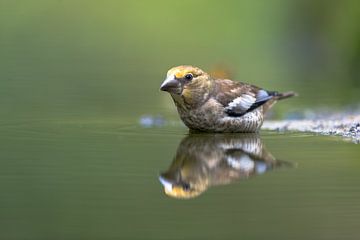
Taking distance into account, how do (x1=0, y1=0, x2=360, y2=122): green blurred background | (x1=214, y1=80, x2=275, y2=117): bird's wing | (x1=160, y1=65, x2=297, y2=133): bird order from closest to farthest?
(x1=160, y1=65, x2=297, y2=133): bird < (x1=214, y1=80, x2=275, y2=117): bird's wing < (x1=0, y1=0, x2=360, y2=122): green blurred background

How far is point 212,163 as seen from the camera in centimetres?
676

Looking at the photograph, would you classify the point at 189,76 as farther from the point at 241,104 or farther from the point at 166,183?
the point at 166,183

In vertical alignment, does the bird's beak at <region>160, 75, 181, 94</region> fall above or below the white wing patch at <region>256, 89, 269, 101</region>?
above

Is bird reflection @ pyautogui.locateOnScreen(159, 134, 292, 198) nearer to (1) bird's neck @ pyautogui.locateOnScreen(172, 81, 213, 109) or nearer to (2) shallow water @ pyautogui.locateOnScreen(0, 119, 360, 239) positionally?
(2) shallow water @ pyautogui.locateOnScreen(0, 119, 360, 239)

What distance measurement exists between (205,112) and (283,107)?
3.43 meters

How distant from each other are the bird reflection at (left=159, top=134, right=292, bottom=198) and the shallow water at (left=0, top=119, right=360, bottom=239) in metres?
0.02

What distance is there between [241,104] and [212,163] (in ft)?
6.75

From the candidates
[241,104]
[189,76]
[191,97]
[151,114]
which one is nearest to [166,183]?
[191,97]

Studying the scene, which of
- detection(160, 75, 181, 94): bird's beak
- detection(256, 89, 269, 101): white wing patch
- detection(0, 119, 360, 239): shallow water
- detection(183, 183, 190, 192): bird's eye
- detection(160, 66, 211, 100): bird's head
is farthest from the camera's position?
detection(256, 89, 269, 101): white wing patch

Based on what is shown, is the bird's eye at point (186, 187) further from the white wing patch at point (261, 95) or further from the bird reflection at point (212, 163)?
the white wing patch at point (261, 95)

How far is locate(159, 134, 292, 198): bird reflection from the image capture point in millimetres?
5961

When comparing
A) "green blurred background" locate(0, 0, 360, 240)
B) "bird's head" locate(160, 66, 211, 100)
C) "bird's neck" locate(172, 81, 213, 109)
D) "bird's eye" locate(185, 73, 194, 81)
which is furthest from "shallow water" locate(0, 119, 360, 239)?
"bird's eye" locate(185, 73, 194, 81)

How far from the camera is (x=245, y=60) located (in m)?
18.6

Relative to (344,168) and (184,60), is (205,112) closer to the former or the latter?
(344,168)
